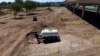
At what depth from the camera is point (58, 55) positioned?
94.6ft

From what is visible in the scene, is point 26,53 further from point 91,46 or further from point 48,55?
point 91,46

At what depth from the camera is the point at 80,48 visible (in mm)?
32625

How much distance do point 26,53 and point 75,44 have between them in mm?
8135

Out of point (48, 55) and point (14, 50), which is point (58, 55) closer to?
point (48, 55)

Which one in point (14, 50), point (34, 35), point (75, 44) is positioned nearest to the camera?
point (14, 50)

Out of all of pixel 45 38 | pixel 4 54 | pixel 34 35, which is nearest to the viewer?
pixel 4 54

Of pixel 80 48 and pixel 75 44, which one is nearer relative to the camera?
pixel 80 48

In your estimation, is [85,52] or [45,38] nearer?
[85,52]

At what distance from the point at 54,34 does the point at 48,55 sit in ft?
36.6

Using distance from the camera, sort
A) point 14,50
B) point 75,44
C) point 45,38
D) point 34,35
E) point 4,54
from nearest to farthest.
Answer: point 4,54, point 14,50, point 75,44, point 45,38, point 34,35

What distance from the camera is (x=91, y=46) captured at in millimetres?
33750

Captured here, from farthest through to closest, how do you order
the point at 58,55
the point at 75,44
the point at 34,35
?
the point at 34,35 < the point at 75,44 < the point at 58,55

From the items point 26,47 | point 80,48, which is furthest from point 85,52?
point 26,47

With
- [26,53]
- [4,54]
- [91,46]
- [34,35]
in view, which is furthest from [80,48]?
[34,35]
